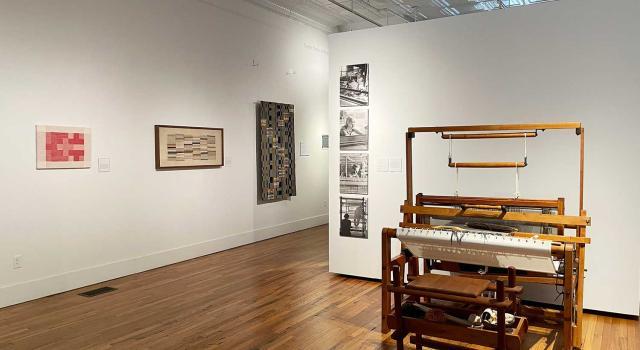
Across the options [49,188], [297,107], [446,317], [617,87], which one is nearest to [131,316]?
→ [49,188]

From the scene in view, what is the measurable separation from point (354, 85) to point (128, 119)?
2.63 meters

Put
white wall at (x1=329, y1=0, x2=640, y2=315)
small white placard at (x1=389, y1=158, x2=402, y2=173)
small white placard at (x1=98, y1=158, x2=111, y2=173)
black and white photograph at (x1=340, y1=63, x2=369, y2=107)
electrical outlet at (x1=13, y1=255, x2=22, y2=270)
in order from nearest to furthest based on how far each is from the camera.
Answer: white wall at (x1=329, y1=0, x2=640, y2=315) → electrical outlet at (x1=13, y1=255, x2=22, y2=270) → small white placard at (x1=389, y1=158, x2=402, y2=173) → black and white photograph at (x1=340, y1=63, x2=369, y2=107) → small white placard at (x1=98, y1=158, x2=111, y2=173)

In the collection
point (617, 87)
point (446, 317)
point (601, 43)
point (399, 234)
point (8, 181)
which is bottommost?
point (446, 317)

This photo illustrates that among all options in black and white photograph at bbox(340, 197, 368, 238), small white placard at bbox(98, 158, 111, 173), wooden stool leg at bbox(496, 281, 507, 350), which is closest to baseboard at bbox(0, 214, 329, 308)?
small white placard at bbox(98, 158, 111, 173)

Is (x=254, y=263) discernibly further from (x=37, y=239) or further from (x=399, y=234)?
(x=399, y=234)

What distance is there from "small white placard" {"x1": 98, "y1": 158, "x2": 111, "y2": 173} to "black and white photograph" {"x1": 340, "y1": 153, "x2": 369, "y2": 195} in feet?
8.45

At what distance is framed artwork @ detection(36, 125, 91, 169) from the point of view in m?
4.90

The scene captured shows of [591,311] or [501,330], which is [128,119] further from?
[591,311]

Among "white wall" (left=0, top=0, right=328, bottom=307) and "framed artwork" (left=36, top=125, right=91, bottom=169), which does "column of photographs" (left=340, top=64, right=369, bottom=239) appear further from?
"framed artwork" (left=36, top=125, right=91, bottom=169)

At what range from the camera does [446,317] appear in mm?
3287

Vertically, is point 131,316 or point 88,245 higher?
point 88,245

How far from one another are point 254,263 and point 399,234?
3.04 metres

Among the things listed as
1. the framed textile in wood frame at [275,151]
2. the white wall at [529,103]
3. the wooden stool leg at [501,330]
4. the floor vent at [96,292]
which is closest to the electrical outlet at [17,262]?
the floor vent at [96,292]

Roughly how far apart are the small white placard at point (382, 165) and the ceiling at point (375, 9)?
11.5 feet
